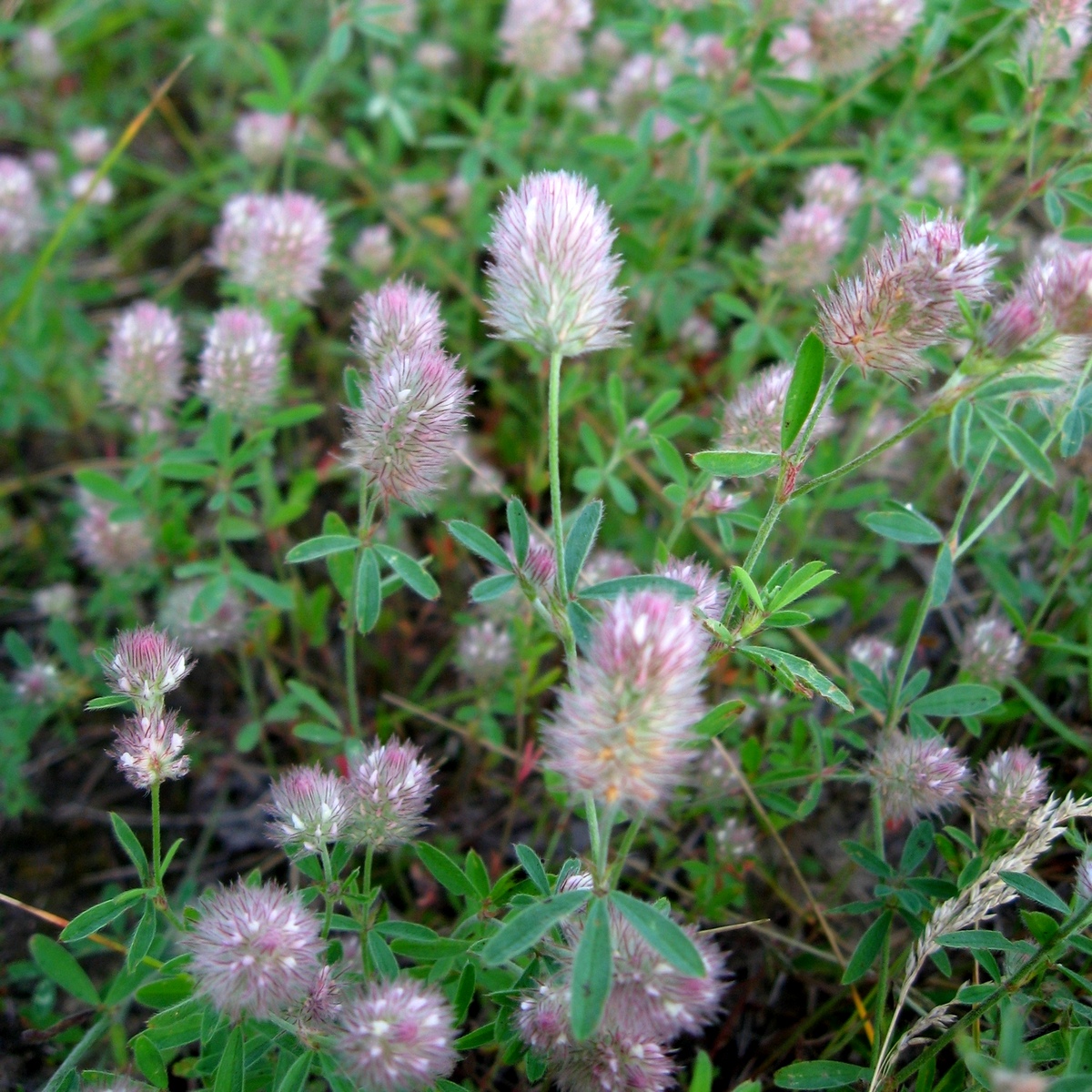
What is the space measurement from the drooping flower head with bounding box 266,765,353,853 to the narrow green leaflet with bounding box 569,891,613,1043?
22.4 inches

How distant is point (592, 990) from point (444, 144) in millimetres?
3314

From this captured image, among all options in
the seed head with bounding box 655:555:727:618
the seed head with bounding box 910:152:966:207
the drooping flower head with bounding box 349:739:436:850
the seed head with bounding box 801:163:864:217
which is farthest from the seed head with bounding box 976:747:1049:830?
the seed head with bounding box 910:152:966:207

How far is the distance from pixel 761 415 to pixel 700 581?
493 millimetres

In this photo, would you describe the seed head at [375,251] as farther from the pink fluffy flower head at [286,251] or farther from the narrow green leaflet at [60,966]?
the narrow green leaflet at [60,966]

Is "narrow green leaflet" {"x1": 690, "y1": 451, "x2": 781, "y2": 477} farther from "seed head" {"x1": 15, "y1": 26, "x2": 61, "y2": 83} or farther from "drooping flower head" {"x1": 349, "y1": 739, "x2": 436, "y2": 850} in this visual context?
"seed head" {"x1": 15, "y1": 26, "x2": 61, "y2": 83}

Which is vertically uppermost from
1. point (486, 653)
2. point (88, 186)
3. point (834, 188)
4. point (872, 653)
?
point (834, 188)

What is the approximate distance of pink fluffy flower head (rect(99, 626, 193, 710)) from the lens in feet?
6.48

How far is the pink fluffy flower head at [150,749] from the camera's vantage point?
193 centimetres

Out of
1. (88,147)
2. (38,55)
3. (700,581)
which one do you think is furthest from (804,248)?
(38,55)

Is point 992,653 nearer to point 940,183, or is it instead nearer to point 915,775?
point 915,775

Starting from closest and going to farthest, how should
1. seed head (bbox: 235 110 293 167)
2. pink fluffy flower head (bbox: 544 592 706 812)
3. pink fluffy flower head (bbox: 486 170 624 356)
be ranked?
1. pink fluffy flower head (bbox: 544 592 706 812)
2. pink fluffy flower head (bbox: 486 170 624 356)
3. seed head (bbox: 235 110 293 167)

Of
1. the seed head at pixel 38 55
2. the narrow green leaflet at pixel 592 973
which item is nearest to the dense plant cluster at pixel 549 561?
the narrow green leaflet at pixel 592 973

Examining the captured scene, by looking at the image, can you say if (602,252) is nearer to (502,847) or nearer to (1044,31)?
(502,847)

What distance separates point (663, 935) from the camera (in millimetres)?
1702
